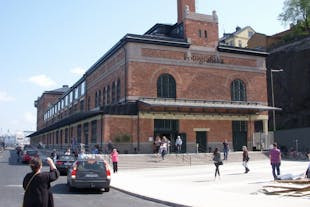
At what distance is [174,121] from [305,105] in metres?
30.2

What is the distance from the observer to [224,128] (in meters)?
43.2

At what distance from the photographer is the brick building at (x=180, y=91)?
1523 inches

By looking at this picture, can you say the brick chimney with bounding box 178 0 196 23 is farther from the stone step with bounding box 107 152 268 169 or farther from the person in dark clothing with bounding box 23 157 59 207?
the person in dark clothing with bounding box 23 157 59 207

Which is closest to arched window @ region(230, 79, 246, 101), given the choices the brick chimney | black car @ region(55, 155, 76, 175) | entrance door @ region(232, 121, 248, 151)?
entrance door @ region(232, 121, 248, 151)

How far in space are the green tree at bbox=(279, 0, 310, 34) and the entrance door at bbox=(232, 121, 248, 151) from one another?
3524 centimetres

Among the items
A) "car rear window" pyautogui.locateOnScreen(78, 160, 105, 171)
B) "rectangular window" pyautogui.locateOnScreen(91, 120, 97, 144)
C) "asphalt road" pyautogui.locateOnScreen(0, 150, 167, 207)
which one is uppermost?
"rectangular window" pyautogui.locateOnScreen(91, 120, 97, 144)

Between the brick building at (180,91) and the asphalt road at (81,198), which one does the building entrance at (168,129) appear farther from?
the asphalt road at (81,198)

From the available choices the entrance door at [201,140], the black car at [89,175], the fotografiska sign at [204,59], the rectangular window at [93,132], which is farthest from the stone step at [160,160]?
the black car at [89,175]

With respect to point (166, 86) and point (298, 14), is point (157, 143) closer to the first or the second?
point (166, 86)

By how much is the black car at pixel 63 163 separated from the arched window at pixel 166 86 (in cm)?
1675

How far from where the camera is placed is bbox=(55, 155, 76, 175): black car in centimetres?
2520

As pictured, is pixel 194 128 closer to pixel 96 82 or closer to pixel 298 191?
pixel 96 82

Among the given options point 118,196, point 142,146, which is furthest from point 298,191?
point 142,146

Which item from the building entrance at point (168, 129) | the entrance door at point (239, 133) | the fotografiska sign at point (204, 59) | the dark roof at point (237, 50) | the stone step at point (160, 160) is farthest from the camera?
the dark roof at point (237, 50)
